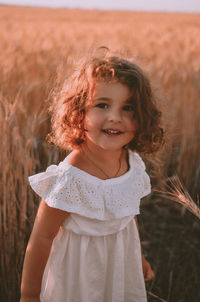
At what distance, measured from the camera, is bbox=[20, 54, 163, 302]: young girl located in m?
0.94

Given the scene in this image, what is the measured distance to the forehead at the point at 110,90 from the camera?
3.04 feet

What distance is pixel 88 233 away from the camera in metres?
0.98

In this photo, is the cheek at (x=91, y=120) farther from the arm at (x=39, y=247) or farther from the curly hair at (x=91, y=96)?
the arm at (x=39, y=247)

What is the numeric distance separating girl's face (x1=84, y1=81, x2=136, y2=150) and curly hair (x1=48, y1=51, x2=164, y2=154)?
0.06 feet

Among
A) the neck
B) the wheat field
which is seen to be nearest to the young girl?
the neck

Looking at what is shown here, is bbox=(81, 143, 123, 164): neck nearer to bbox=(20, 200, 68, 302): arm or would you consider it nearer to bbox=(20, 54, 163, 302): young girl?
bbox=(20, 54, 163, 302): young girl

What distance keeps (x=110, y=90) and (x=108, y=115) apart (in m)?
0.06

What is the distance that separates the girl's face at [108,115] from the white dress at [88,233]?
0.34 ft

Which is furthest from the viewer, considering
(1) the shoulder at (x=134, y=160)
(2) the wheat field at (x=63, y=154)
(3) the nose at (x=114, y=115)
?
(2) the wheat field at (x=63, y=154)

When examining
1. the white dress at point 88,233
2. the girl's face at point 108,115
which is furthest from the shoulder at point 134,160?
the girl's face at point 108,115

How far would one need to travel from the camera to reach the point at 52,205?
0.92 meters

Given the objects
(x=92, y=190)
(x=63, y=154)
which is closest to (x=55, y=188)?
(x=92, y=190)

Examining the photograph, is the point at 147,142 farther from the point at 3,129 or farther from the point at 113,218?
the point at 3,129

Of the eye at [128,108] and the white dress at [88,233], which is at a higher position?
the eye at [128,108]
